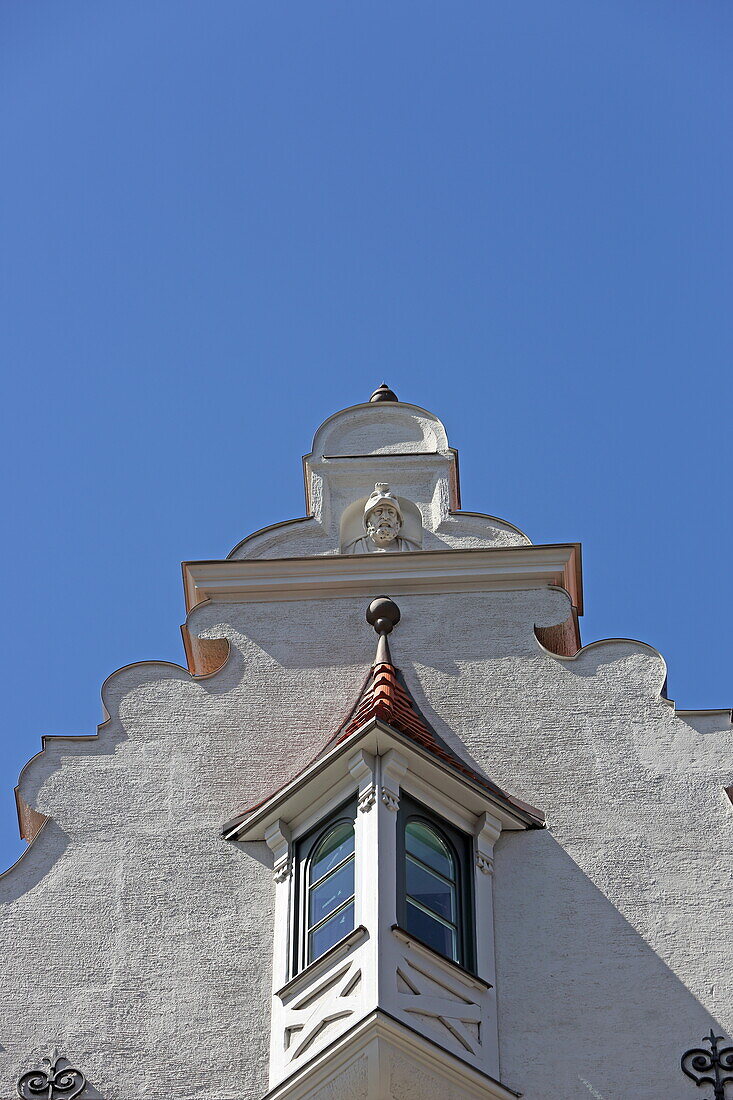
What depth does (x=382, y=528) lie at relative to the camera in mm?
17484

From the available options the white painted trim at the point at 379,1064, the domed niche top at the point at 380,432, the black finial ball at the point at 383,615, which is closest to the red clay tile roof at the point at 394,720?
the black finial ball at the point at 383,615

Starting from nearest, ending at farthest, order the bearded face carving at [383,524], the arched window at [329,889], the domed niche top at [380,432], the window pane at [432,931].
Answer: the window pane at [432,931], the arched window at [329,889], the bearded face carving at [383,524], the domed niche top at [380,432]

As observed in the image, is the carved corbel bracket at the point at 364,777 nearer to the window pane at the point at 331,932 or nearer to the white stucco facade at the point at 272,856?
the window pane at the point at 331,932

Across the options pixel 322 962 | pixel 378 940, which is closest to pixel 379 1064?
pixel 378 940

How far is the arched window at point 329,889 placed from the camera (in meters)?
13.3

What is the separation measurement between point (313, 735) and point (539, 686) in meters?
1.74

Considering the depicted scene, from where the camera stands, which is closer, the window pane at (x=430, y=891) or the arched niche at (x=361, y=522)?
the window pane at (x=430, y=891)

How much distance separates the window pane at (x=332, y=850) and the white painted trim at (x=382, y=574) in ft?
10.1

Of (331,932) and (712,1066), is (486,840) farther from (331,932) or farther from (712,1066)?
(712,1066)

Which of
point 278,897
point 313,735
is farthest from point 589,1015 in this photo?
point 313,735

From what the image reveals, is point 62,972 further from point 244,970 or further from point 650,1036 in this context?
point 650,1036

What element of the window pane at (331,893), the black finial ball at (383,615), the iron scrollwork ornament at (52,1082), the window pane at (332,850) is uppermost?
the black finial ball at (383,615)

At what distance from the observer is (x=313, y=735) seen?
1528 cm

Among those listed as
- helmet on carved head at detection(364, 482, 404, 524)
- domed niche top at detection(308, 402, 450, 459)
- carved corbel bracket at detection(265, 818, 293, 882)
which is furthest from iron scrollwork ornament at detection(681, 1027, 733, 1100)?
domed niche top at detection(308, 402, 450, 459)
